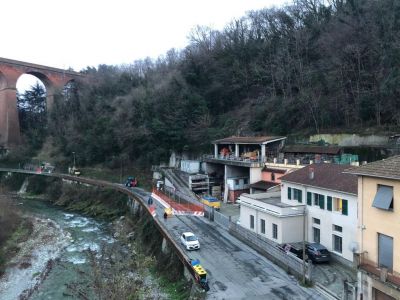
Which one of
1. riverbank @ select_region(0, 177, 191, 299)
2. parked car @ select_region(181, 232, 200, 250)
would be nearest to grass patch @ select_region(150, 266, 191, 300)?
riverbank @ select_region(0, 177, 191, 299)

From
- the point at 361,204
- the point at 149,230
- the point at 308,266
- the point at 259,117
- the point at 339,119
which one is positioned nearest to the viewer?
the point at 361,204

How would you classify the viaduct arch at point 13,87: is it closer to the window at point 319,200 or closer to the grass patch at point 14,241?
the grass patch at point 14,241

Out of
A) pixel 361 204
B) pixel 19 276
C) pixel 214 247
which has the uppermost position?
pixel 361 204

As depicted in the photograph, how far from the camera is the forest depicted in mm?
33938

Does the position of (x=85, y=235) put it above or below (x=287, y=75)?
below

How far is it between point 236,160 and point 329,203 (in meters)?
15.8

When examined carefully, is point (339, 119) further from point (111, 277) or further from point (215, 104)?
point (111, 277)

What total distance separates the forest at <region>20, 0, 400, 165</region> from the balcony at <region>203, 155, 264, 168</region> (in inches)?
215

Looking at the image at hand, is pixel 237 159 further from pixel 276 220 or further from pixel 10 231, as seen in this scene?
pixel 10 231

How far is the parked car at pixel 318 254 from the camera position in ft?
61.7

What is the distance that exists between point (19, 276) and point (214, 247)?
12.6 metres

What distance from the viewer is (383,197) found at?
12.5 m

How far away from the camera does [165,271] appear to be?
846 inches

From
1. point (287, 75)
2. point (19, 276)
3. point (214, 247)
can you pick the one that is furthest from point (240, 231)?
point (287, 75)
